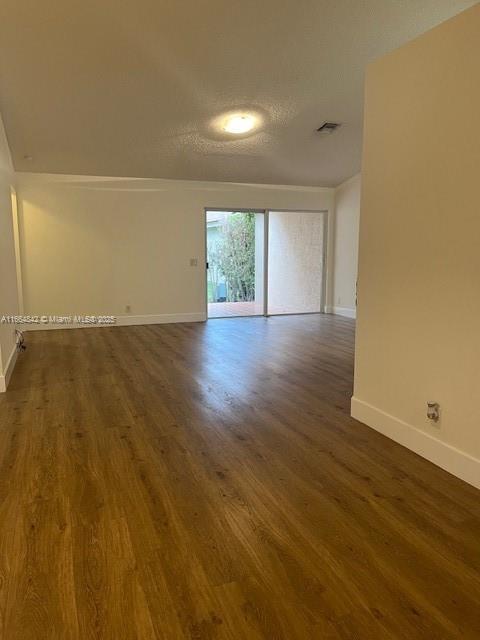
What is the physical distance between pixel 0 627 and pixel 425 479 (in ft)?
6.19

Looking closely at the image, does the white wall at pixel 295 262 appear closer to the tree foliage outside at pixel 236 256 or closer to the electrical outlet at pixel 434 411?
the tree foliage outside at pixel 236 256

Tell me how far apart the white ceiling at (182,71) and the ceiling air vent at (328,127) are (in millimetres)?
109

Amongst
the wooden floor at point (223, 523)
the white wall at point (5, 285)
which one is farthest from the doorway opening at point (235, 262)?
the wooden floor at point (223, 523)

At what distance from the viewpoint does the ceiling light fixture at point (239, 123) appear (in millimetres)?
4723

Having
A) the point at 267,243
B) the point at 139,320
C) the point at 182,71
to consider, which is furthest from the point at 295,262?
the point at 182,71

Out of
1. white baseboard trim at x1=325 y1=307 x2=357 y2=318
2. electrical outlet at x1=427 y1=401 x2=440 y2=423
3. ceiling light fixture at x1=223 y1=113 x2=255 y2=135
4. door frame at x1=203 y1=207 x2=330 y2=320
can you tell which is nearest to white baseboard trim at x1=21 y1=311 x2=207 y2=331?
door frame at x1=203 y1=207 x2=330 y2=320

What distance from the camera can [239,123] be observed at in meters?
4.86

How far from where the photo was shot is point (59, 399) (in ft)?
11.0

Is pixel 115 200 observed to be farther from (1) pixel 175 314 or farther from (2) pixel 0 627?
(2) pixel 0 627

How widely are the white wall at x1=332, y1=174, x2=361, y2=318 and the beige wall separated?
4884 millimetres

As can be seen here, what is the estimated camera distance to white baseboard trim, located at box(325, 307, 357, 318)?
7631mm

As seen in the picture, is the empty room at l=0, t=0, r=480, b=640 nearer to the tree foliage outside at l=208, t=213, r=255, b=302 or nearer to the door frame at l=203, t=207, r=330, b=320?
the door frame at l=203, t=207, r=330, b=320

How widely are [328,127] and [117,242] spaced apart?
3.63 meters

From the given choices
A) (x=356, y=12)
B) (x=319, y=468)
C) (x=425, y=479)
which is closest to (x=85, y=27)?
(x=356, y=12)
